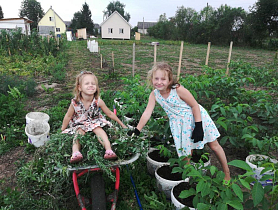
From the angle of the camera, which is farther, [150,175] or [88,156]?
[150,175]

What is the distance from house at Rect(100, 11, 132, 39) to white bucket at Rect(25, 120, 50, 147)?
35453mm

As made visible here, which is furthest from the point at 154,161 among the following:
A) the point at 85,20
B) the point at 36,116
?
the point at 85,20

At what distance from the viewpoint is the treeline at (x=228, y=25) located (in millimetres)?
21906

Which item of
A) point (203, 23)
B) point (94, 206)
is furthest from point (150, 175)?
point (203, 23)

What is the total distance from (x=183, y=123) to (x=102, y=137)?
0.82 m

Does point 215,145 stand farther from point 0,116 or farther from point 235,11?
point 235,11

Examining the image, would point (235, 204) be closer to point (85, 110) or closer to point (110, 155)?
point (110, 155)

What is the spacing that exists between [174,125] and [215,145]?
494mm

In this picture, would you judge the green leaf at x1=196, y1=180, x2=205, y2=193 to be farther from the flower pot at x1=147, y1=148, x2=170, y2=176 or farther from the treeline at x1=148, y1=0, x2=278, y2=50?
the treeline at x1=148, y1=0, x2=278, y2=50

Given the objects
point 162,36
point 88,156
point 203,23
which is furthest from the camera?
point 162,36

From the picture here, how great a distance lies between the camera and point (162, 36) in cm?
3522

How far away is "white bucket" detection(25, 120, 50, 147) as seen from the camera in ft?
9.96

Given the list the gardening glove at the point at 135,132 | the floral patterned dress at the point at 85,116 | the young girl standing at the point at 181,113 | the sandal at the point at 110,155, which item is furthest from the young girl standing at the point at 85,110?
the young girl standing at the point at 181,113

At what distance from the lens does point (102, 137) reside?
2039 mm
